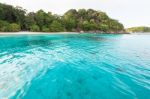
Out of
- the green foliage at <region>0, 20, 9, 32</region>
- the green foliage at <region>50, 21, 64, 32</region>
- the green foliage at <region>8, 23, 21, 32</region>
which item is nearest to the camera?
the green foliage at <region>0, 20, 9, 32</region>

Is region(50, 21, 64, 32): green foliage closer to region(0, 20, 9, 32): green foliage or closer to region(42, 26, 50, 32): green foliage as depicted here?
region(42, 26, 50, 32): green foliage

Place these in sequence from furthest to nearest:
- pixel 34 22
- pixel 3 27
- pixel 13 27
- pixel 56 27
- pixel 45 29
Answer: pixel 56 27 → pixel 45 29 → pixel 34 22 → pixel 13 27 → pixel 3 27

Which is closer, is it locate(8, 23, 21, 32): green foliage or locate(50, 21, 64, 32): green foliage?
locate(8, 23, 21, 32): green foliage

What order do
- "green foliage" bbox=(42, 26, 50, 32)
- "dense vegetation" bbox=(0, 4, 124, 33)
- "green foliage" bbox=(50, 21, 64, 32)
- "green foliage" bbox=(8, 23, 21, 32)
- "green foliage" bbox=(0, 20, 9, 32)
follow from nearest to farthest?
1. "green foliage" bbox=(0, 20, 9, 32)
2. "green foliage" bbox=(8, 23, 21, 32)
3. "dense vegetation" bbox=(0, 4, 124, 33)
4. "green foliage" bbox=(42, 26, 50, 32)
5. "green foliage" bbox=(50, 21, 64, 32)

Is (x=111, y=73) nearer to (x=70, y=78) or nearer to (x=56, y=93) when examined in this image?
(x=70, y=78)

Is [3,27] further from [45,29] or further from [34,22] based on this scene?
[45,29]

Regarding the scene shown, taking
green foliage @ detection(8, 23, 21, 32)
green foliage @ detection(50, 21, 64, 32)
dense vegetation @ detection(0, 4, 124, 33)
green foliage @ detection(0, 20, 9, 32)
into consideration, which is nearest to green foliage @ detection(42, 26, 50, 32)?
dense vegetation @ detection(0, 4, 124, 33)

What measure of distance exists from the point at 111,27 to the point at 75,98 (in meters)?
116

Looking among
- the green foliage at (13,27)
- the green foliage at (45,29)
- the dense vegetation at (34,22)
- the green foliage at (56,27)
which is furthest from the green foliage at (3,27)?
the green foliage at (56,27)

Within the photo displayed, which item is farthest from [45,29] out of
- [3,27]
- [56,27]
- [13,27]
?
[3,27]

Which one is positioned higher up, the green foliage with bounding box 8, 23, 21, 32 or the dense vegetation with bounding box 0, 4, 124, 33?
the dense vegetation with bounding box 0, 4, 124, 33

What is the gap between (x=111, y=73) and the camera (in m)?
8.38

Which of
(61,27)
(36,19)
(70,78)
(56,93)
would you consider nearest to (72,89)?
(56,93)

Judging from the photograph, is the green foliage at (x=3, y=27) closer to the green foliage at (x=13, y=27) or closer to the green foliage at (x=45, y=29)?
the green foliage at (x=13, y=27)
